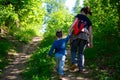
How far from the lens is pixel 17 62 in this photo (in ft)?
→ 43.4

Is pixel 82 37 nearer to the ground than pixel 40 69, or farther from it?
farther from it

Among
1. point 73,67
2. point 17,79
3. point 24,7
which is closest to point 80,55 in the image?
point 73,67

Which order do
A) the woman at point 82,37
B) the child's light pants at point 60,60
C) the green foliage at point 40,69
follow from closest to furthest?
the child's light pants at point 60,60, the woman at point 82,37, the green foliage at point 40,69

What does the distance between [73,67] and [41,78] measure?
1.52 m

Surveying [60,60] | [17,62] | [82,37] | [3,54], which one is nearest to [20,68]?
[17,62]

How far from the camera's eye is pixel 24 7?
57.9 feet

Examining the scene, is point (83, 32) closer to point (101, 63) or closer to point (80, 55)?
point (80, 55)

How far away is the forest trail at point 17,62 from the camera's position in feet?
35.9

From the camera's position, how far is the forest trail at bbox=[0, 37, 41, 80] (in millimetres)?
10938

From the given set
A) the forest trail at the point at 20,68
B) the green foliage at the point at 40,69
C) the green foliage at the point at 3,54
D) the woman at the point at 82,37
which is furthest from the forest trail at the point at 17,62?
the woman at the point at 82,37

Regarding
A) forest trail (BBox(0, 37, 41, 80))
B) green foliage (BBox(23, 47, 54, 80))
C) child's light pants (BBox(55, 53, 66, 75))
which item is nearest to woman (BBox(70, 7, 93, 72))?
child's light pants (BBox(55, 53, 66, 75))

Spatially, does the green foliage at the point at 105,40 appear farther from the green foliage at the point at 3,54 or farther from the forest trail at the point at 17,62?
the green foliage at the point at 3,54

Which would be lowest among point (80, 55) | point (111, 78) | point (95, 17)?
point (111, 78)

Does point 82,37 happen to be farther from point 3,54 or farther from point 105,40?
point 3,54
